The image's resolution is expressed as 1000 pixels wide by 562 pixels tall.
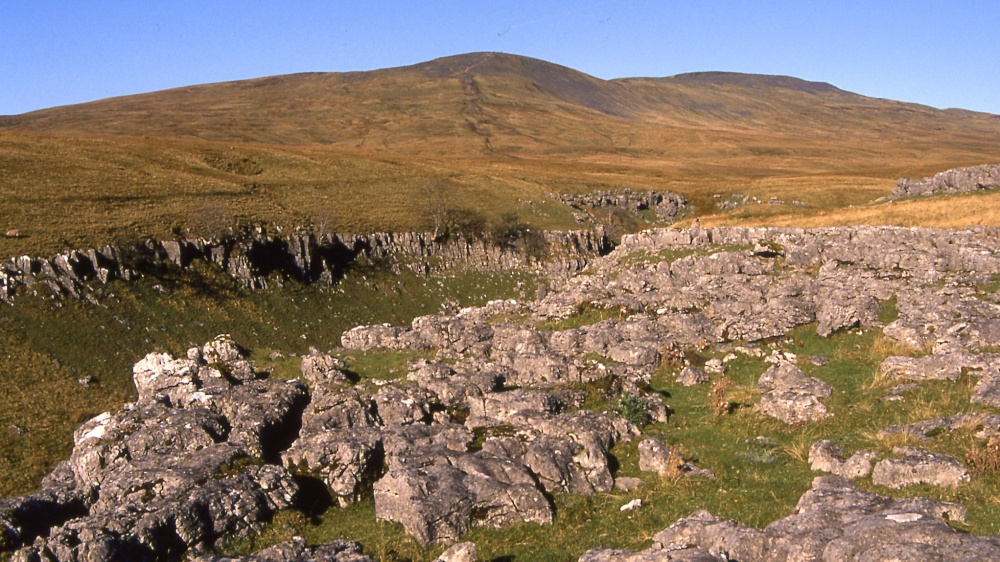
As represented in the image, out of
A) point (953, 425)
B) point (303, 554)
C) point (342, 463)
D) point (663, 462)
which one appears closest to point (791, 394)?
point (953, 425)

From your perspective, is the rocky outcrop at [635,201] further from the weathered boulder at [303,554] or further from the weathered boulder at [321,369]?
the weathered boulder at [303,554]

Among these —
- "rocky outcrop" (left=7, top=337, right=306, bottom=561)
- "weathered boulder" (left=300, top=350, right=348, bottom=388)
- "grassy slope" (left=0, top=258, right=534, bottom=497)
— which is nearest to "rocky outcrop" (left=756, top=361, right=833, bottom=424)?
"rocky outcrop" (left=7, top=337, right=306, bottom=561)

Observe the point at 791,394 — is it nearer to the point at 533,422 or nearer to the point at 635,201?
the point at 533,422

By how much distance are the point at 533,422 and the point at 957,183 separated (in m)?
48.9

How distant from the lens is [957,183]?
181ft

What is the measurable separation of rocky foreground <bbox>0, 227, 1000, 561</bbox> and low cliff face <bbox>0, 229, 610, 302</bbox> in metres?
20.2

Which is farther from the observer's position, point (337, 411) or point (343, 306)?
point (343, 306)

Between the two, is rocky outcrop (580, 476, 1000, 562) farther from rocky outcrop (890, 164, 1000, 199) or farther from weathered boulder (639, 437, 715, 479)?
rocky outcrop (890, 164, 1000, 199)

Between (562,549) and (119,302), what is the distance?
41822 mm

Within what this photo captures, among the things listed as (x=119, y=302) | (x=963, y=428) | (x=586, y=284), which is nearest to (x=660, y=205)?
(x=586, y=284)

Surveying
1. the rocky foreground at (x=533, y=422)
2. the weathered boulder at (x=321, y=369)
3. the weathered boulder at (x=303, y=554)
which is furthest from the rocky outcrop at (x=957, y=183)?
the weathered boulder at (x=303, y=554)

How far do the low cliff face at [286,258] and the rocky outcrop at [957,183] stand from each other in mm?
29831

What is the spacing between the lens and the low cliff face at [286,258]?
47.2 meters

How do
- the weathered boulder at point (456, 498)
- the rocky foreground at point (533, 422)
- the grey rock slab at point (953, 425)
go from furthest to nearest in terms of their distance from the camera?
the grey rock slab at point (953, 425)
the weathered boulder at point (456, 498)
the rocky foreground at point (533, 422)
